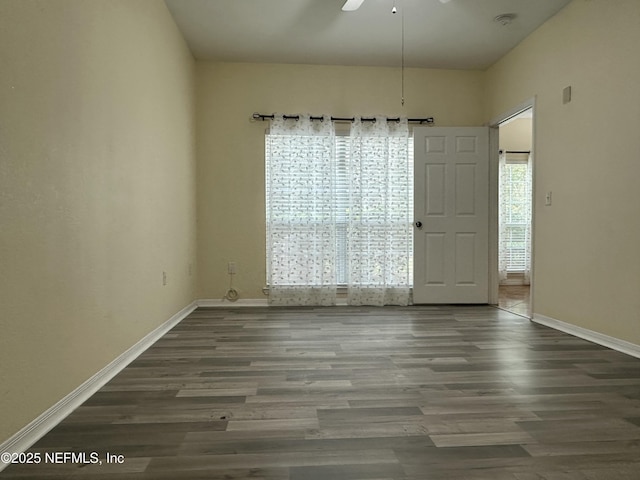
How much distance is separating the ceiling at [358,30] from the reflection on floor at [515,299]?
277cm

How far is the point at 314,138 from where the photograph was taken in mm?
4531

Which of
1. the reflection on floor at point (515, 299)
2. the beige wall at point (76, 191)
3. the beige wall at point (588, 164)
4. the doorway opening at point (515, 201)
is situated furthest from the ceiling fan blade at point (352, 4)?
the doorway opening at point (515, 201)

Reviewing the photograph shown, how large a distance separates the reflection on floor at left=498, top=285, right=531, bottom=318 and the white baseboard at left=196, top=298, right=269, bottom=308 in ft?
8.93

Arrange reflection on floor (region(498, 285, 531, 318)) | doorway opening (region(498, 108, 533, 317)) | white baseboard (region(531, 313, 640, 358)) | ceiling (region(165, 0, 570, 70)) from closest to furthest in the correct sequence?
white baseboard (region(531, 313, 640, 358)) → ceiling (region(165, 0, 570, 70)) → reflection on floor (region(498, 285, 531, 318)) → doorway opening (region(498, 108, 533, 317))

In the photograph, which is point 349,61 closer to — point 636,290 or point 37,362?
point 636,290

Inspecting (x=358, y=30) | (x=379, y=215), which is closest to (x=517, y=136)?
(x=379, y=215)

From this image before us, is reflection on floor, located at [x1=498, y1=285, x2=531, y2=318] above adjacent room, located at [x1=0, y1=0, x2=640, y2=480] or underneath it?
underneath

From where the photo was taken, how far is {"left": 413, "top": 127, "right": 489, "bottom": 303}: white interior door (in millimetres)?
4562

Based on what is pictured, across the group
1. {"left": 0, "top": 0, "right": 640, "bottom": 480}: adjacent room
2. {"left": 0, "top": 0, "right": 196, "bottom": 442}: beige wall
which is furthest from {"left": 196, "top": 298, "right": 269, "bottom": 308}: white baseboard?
{"left": 0, "top": 0, "right": 196, "bottom": 442}: beige wall

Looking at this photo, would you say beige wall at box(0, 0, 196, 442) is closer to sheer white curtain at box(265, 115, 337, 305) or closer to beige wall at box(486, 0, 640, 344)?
sheer white curtain at box(265, 115, 337, 305)

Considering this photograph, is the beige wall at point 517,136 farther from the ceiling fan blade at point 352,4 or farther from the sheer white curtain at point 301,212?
the ceiling fan blade at point 352,4

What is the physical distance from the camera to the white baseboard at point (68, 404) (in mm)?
1507

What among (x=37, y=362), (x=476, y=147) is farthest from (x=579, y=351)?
(x=37, y=362)

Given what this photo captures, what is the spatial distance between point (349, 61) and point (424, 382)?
361 centimetres
